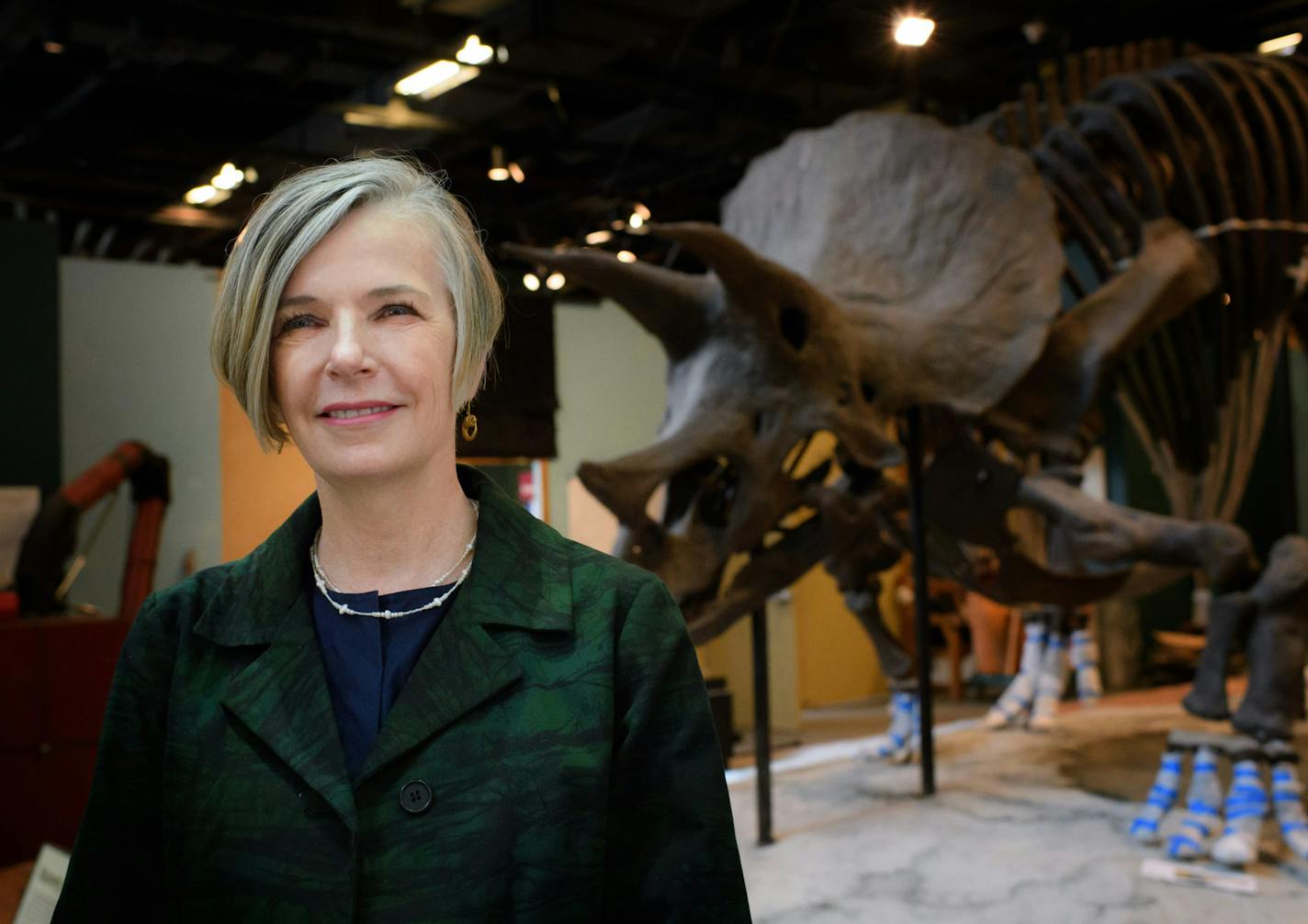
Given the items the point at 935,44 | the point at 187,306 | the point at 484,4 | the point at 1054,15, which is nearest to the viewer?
the point at 187,306

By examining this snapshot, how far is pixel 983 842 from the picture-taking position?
4.42m

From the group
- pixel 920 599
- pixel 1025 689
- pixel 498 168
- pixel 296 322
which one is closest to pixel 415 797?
pixel 296 322

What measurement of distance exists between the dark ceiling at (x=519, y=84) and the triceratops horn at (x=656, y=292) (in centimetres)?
296

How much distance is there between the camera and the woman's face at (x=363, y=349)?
51.4 inches

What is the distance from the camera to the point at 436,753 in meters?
1.25

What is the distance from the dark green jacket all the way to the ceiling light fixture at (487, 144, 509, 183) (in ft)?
24.2

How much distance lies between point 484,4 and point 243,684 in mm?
6758

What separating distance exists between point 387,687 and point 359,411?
11.1 inches

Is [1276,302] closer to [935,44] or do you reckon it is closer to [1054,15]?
[935,44]

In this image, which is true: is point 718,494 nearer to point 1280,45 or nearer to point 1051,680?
point 1051,680

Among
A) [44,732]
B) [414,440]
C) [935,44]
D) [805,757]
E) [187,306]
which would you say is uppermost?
[935,44]

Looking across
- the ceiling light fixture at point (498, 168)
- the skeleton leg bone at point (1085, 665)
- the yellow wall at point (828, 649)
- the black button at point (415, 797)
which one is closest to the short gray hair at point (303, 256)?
the black button at point (415, 797)

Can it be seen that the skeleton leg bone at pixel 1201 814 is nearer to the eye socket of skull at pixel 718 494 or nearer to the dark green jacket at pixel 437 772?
the eye socket of skull at pixel 718 494

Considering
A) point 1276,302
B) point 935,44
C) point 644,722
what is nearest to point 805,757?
point 1276,302
